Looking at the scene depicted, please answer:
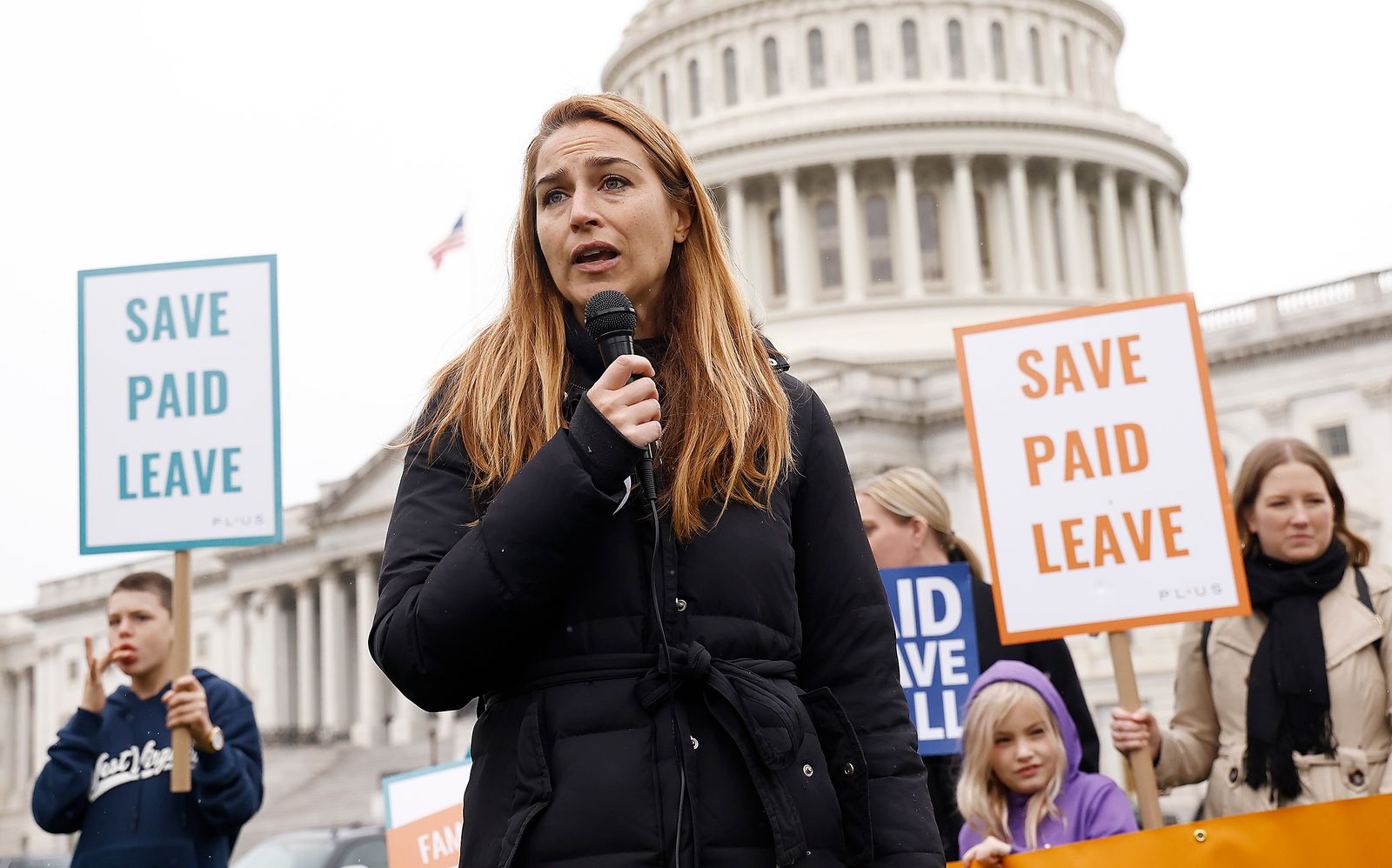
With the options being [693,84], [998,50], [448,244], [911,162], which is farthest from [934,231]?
[448,244]

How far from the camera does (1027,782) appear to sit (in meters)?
5.27

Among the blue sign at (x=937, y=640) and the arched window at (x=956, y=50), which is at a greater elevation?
the arched window at (x=956, y=50)

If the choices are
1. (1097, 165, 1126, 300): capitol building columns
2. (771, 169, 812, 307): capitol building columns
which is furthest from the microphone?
(1097, 165, 1126, 300): capitol building columns

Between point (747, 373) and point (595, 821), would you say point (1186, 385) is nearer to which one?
point (747, 373)

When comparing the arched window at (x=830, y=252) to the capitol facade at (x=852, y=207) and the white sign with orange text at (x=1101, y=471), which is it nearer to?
the capitol facade at (x=852, y=207)

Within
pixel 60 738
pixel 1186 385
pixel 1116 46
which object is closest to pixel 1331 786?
pixel 1186 385

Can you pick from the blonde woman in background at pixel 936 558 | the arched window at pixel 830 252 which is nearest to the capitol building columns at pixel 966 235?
the arched window at pixel 830 252

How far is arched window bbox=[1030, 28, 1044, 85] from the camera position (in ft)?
208

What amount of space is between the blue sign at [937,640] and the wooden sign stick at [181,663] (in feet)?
7.58

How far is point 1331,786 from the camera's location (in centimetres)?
539

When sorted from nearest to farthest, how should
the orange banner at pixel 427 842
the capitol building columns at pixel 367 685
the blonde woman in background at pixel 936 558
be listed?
the blonde woman in background at pixel 936 558 → the orange banner at pixel 427 842 → the capitol building columns at pixel 367 685

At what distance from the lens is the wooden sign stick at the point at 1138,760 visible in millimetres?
5234

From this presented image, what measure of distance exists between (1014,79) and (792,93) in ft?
25.3

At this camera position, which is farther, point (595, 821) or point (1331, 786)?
point (1331, 786)
